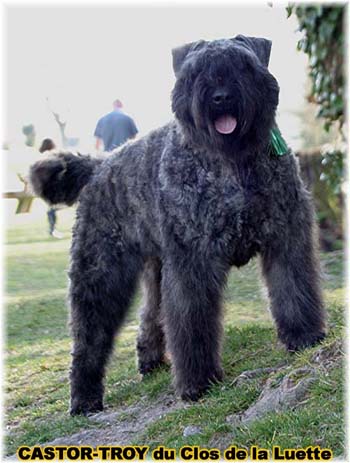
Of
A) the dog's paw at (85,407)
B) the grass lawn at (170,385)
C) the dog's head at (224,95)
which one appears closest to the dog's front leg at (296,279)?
the grass lawn at (170,385)

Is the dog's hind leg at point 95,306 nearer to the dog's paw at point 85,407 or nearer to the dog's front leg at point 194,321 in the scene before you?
the dog's paw at point 85,407

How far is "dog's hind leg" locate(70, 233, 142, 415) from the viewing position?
237 inches

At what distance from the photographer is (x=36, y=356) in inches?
329

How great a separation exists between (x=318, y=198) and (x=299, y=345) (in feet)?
23.8

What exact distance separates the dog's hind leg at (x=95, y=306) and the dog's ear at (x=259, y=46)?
1.69m

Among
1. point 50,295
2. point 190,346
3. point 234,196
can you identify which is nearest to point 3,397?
point 190,346

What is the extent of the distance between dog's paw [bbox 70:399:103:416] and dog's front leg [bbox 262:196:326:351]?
151cm

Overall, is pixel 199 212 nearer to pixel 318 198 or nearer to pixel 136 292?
pixel 136 292

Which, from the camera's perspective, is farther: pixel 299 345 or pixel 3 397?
pixel 3 397

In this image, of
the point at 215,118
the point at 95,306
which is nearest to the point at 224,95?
the point at 215,118

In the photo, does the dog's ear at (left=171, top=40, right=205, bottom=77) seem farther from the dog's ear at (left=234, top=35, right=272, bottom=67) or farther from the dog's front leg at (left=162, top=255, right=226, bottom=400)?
the dog's front leg at (left=162, top=255, right=226, bottom=400)

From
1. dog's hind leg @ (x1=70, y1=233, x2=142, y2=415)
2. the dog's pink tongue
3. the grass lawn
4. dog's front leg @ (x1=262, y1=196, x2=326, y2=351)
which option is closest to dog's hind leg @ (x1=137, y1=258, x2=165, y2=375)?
the grass lawn

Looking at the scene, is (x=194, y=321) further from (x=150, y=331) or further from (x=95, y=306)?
(x=150, y=331)

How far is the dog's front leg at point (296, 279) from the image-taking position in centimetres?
530
